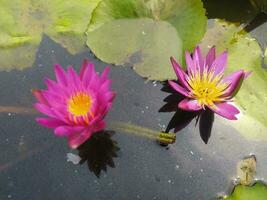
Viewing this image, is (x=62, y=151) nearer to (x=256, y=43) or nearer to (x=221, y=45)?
(x=221, y=45)

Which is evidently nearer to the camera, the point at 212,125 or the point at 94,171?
the point at 94,171

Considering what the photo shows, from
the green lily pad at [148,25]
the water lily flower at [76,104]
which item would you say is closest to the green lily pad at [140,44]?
the green lily pad at [148,25]

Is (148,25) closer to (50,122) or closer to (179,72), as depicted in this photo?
(179,72)

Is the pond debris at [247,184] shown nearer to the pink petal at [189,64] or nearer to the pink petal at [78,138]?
the pink petal at [189,64]

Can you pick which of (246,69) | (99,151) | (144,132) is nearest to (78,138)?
(99,151)

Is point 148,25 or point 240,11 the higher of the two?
point 240,11

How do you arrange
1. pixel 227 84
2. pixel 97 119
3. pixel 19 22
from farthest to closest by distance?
1. pixel 19 22
2. pixel 227 84
3. pixel 97 119

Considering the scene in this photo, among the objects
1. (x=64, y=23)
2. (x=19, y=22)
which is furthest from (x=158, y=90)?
(x=19, y=22)
